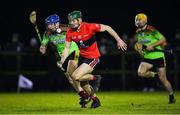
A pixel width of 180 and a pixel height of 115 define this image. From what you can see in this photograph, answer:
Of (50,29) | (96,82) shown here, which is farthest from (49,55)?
(50,29)

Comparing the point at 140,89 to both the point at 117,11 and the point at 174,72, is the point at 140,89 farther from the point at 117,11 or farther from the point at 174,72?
the point at 117,11

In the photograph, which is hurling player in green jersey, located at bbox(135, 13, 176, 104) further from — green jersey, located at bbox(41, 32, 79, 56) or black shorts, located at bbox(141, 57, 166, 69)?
green jersey, located at bbox(41, 32, 79, 56)

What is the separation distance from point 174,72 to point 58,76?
4.87 metres

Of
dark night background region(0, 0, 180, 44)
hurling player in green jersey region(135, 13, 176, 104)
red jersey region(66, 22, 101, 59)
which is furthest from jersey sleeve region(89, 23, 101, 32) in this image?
dark night background region(0, 0, 180, 44)

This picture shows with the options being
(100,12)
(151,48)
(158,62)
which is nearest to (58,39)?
(151,48)

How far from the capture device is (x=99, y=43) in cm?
2792

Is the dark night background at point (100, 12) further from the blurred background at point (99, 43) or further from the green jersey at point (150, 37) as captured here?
the green jersey at point (150, 37)

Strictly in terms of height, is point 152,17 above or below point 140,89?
above

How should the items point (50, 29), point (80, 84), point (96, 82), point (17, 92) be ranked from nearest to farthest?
point (80, 84) → point (50, 29) → point (96, 82) → point (17, 92)

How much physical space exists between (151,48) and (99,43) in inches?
361

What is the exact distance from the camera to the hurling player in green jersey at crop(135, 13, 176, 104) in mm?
18906

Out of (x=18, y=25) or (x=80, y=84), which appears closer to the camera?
(x=80, y=84)

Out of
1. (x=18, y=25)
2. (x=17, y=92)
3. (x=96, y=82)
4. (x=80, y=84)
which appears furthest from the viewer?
(x=18, y=25)

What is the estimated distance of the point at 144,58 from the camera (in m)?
19.5
